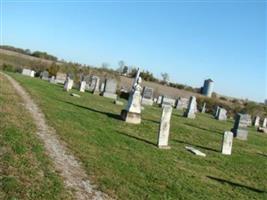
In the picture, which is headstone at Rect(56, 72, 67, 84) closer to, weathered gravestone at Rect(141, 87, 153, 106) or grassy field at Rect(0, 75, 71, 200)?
weathered gravestone at Rect(141, 87, 153, 106)

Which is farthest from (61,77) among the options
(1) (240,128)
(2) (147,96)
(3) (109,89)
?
(1) (240,128)

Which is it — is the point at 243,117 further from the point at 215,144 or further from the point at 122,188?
the point at 122,188

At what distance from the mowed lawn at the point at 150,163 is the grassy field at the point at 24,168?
985mm

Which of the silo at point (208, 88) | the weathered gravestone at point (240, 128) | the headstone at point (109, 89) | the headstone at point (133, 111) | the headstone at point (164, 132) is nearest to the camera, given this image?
the headstone at point (164, 132)

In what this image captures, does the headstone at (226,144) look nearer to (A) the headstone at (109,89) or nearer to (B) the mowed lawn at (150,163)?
(B) the mowed lawn at (150,163)

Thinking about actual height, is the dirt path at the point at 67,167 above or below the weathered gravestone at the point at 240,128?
below

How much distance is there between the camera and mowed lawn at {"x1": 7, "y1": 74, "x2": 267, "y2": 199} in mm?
8836

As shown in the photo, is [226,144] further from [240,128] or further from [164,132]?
[240,128]

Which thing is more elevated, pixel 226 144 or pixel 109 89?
pixel 109 89

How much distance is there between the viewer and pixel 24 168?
7.96 metres

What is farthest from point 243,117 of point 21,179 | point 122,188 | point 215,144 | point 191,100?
point 21,179

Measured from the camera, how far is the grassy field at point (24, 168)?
268 inches

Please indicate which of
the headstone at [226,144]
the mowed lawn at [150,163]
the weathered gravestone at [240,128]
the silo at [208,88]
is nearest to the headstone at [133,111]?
the mowed lawn at [150,163]

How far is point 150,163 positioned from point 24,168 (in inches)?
163
